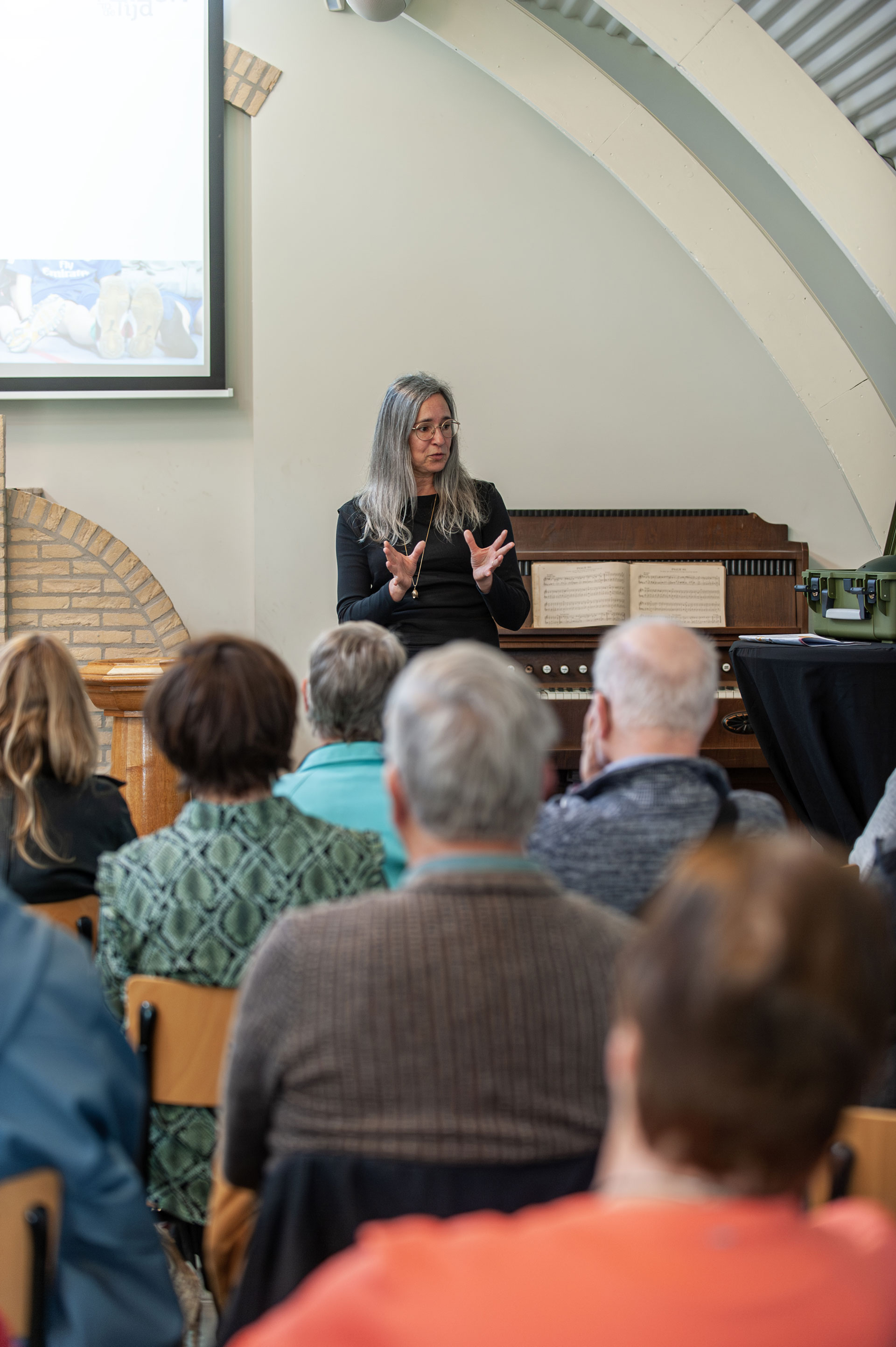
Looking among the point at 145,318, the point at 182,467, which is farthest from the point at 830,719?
the point at 145,318

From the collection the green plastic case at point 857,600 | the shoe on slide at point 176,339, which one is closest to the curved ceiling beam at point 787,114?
the green plastic case at point 857,600

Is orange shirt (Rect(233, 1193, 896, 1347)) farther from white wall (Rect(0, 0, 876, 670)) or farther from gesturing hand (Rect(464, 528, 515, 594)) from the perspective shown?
white wall (Rect(0, 0, 876, 670))

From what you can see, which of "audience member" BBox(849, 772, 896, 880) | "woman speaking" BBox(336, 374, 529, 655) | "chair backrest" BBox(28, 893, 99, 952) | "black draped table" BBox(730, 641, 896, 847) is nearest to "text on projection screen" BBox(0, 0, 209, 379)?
"woman speaking" BBox(336, 374, 529, 655)

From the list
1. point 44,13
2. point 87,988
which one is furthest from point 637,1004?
point 44,13

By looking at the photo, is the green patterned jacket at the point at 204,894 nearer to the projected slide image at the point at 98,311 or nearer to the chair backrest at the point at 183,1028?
the chair backrest at the point at 183,1028

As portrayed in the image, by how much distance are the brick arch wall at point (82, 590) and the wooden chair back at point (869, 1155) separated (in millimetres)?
4302

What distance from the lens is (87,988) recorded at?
3.84ft

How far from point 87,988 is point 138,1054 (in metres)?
0.26

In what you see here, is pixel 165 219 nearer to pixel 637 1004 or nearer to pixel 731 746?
pixel 731 746

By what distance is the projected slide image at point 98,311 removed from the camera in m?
5.00

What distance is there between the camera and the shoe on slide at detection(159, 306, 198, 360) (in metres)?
5.07

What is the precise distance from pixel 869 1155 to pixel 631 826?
0.54 m

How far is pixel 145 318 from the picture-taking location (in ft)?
16.6

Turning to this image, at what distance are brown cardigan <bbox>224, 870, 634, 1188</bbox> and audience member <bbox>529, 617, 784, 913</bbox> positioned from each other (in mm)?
466
